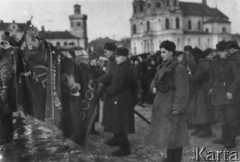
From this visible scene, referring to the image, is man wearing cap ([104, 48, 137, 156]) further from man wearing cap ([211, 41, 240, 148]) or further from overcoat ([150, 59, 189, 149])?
man wearing cap ([211, 41, 240, 148])

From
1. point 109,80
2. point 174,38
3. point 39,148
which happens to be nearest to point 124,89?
point 109,80

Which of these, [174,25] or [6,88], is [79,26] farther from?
[6,88]

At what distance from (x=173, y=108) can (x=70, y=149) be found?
276 centimetres

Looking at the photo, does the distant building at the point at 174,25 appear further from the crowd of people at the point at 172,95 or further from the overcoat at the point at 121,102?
the overcoat at the point at 121,102

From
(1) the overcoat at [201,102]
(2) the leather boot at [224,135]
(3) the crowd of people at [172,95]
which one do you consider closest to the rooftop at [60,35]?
(3) the crowd of people at [172,95]

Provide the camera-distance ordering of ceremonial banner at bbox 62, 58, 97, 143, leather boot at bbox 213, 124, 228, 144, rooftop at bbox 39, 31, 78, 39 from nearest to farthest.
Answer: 1. ceremonial banner at bbox 62, 58, 97, 143
2. leather boot at bbox 213, 124, 228, 144
3. rooftop at bbox 39, 31, 78, 39

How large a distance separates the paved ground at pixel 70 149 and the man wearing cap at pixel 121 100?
1.19 feet

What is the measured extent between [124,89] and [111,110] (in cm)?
45

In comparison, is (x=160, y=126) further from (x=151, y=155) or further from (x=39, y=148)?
(x=39, y=148)

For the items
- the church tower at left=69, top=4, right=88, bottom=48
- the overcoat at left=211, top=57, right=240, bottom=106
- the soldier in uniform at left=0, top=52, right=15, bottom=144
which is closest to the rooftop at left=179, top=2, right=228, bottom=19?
the church tower at left=69, top=4, right=88, bottom=48

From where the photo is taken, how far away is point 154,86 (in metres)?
4.79

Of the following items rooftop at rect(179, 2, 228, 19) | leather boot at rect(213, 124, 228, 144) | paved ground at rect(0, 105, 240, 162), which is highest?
rooftop at rect(179, 2, 228, 19)

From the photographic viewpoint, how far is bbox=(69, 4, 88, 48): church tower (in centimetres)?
7206

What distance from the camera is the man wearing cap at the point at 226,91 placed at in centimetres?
575
